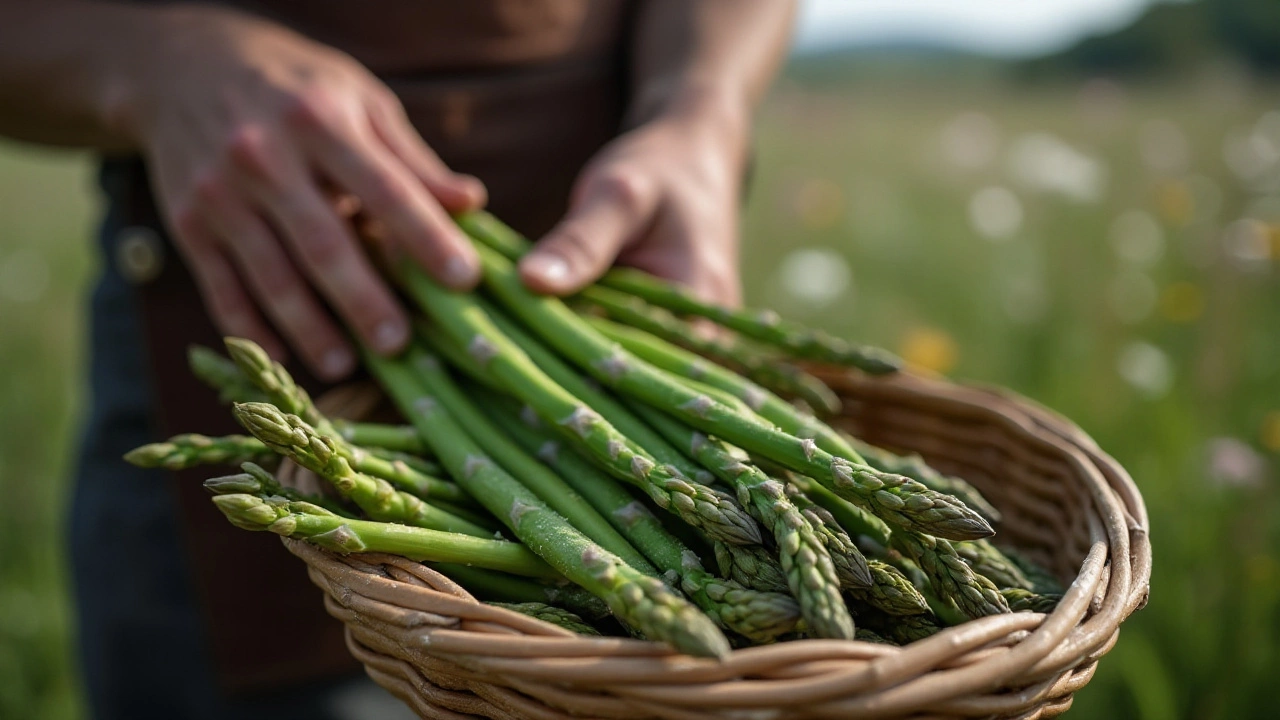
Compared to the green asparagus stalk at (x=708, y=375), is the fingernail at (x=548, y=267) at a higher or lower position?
higher

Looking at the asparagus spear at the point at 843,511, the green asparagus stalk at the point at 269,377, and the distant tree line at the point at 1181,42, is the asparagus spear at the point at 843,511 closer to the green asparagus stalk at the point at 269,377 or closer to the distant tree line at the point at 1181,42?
the green asparagus stalk at the point at 269,377

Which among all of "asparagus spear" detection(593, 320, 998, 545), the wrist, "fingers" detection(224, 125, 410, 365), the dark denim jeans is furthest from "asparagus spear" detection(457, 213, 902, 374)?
the dark denim jeans

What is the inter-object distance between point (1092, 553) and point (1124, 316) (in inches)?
107

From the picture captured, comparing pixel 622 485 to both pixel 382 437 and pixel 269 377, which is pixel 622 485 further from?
pixel 269 377

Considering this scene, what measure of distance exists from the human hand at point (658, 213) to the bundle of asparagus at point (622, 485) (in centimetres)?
9

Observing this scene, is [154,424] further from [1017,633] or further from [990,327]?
[990,327]

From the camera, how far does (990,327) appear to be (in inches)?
148

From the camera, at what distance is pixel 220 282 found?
6.07ft

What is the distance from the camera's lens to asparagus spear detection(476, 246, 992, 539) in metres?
1.24

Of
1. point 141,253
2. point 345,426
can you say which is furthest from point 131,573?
point 345,426

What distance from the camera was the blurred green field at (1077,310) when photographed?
229 centimetres

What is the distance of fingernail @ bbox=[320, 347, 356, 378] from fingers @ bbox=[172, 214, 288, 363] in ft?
0.49

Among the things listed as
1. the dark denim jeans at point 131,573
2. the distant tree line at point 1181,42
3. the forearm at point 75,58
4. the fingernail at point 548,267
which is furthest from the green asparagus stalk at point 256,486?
the distant tree line at point 1181,42

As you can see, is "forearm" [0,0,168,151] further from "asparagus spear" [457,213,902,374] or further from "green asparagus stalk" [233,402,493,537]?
"green asparagus stalk" [233,402,493,537]
